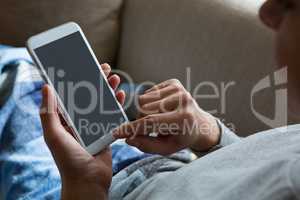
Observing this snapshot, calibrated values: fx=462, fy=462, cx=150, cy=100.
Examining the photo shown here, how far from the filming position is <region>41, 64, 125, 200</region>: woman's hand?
600 millimetres

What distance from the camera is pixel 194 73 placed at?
3.30 feet

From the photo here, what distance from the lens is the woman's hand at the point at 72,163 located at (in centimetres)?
60

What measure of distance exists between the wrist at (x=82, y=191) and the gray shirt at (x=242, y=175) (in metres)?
0.06

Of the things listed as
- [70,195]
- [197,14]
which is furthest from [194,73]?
[70,195]

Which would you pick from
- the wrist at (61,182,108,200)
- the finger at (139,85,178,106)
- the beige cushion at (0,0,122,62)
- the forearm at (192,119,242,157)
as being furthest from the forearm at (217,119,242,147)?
the beige cushion at (0,0,122,62)

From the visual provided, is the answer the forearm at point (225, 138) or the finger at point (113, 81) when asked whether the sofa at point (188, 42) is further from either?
the finger at point (113, 81)

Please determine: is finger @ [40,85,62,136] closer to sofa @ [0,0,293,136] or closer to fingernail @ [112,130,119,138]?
fingernail @ [112,130,119,138]

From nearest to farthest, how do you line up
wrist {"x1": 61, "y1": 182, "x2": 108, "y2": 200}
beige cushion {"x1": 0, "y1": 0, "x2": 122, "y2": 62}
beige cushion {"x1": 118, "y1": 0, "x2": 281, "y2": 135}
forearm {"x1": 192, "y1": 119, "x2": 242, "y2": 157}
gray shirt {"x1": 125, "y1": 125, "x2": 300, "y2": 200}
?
gray shirt {"x1": 125, "y1": 125, "x2": 300, "y2": 200} → wrist {"x1": 61, "y1": 182, "x2": 108, "y2": 200} → forearm {"x1": 192, "y1": 119, "x2": 242, "y2": 157} → beige cushion {"x1": 118, "y1": 0, "x2": 281, "y2": 135} → beige cushion {"x1": 0, "y1": 0, "x2": 122, "y2": 62}

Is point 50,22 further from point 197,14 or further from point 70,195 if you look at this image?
point 70,195

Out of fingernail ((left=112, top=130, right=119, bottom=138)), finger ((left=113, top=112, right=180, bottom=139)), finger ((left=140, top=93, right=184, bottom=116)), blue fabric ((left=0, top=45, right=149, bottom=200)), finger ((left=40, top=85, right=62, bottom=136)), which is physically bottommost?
blue fabric ((left=0, top=45, right=149, bottom=200))

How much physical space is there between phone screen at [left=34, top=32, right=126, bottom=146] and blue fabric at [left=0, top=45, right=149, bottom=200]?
0.37 feet

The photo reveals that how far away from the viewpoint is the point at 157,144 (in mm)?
659

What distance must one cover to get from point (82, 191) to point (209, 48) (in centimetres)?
49

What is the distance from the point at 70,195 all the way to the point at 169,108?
187 millimetres
